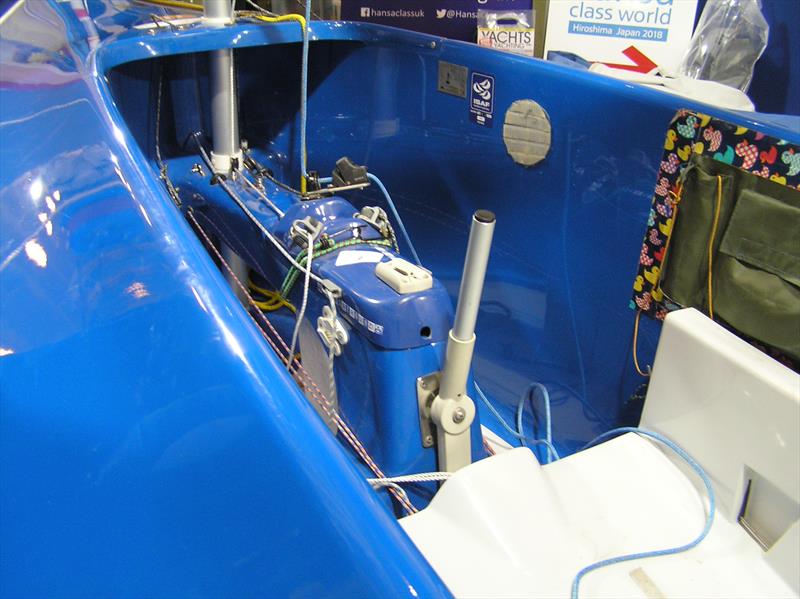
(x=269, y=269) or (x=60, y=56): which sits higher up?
(x=60, y=56)

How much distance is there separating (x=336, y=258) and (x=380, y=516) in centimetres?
77

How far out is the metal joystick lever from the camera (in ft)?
2.82

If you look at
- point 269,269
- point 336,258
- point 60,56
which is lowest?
point 269,269

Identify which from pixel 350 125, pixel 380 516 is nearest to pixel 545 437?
pixel 350 125

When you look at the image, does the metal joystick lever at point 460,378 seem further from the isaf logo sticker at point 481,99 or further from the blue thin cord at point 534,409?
the isaf logo sticker at point 481,99

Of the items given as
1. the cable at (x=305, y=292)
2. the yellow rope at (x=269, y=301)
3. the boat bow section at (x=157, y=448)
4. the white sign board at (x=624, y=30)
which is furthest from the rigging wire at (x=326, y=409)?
the white sign board at (x=624, y=30)

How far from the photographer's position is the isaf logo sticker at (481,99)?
1.46 metres

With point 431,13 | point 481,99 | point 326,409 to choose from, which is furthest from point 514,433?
point 431,13

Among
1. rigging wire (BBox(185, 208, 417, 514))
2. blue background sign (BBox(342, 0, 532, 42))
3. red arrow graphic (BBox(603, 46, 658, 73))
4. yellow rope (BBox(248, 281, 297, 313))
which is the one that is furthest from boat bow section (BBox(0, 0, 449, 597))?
red arrow graphic (BBox(603, 46, 658, 73))

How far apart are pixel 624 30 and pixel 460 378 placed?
134 cm

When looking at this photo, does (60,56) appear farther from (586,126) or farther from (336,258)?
(586,126)

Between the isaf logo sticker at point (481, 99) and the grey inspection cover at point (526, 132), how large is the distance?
0.06m

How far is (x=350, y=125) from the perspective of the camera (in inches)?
74.9

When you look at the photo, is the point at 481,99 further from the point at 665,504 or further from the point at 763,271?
the point at 665,504
